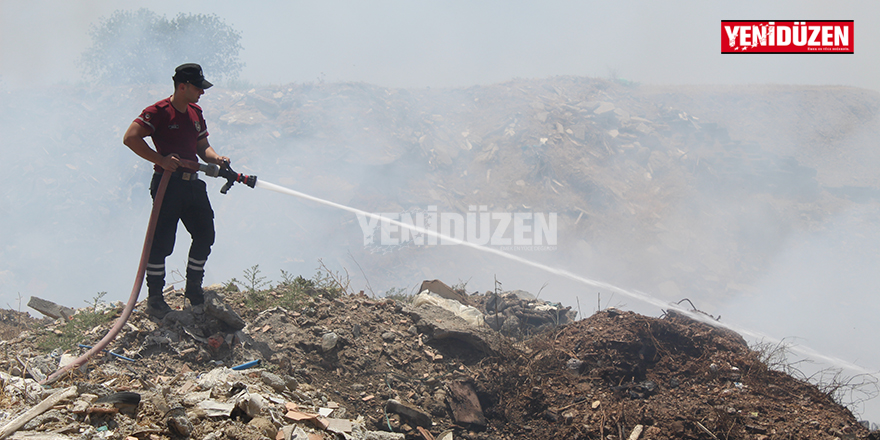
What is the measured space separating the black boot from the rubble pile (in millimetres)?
89

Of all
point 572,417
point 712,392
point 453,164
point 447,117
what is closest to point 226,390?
point 572,417

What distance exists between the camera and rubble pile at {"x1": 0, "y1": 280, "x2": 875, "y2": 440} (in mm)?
2234

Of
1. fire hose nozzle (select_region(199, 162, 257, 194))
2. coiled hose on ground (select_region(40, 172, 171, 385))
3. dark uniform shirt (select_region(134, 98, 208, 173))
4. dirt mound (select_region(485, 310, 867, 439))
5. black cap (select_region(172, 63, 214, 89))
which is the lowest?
dirt mound (select_region(485, 310, 867, 439))

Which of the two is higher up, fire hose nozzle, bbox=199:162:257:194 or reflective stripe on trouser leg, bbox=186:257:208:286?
fire hose nozzle, bbox=199:162:257:194

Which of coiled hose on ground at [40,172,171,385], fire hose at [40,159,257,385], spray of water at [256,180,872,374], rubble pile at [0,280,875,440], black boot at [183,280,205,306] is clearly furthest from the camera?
spray of water at [256,180,872,374]

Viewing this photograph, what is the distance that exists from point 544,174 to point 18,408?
1510 centimetres

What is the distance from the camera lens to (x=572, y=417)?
3123 mm

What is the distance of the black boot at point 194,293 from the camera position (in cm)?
343

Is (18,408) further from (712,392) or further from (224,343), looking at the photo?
(712,392)

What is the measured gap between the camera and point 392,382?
11.3ft

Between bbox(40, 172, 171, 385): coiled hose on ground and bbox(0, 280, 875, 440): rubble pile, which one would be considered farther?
bbox(40, 172, 171, 385): coiled hose on ground

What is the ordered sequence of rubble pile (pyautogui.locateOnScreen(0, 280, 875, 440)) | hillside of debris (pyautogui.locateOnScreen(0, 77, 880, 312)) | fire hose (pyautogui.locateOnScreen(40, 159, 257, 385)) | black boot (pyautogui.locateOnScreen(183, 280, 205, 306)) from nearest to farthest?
1. rubble pile (pyautogui.locateOnScreen(0, 280, 875, 440))
2. fire hose (pyautogui.locateOnScreen(40, 159, 257, 385))
3. black boot (pyautogui.locateOnScreen(183, 280, 205, 306))
4. hillside of debris (pyautogui.locateOnScreen(0, 77, 880, 312))

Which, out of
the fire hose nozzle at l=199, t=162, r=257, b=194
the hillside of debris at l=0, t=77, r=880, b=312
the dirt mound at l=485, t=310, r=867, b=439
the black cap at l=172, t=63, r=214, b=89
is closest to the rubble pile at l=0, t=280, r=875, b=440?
the dirt mound at l=485, t=310, r=867, b=439

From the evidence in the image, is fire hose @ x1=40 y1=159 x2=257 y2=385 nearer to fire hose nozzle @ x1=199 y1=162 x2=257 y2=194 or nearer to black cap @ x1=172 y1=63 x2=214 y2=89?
fire hose nozzle @ x1=199 y1=162 x2=257 y2=194
